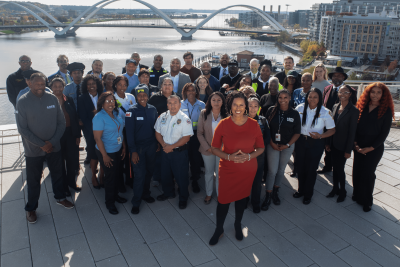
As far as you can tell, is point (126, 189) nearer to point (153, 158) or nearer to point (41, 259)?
point (153, 158)

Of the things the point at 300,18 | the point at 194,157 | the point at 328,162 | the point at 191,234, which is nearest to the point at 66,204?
the point at 191,234

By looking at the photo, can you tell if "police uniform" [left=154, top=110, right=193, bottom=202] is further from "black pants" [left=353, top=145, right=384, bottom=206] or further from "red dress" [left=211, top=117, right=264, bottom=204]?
"black pants" [left=353, top=145, right=384, bottom=206]

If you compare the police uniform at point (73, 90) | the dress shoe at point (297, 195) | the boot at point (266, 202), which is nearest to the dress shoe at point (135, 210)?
the boot at point (266, 202)

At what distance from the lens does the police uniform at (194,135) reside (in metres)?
3.44

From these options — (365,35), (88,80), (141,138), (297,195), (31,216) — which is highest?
(365,35)

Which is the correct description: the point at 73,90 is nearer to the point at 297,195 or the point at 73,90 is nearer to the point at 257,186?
the point at 257,186

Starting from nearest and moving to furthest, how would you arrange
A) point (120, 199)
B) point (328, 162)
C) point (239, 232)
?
point (239, 232) → point (120, 199) → point (328, 162)

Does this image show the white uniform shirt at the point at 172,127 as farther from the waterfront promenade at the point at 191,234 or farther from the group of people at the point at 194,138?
the waterfront promenade at the point at 191,234

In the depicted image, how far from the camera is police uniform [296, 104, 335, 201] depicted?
316cm

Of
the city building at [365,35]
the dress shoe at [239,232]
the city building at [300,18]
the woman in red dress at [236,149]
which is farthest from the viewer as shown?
the city building at [300,18]

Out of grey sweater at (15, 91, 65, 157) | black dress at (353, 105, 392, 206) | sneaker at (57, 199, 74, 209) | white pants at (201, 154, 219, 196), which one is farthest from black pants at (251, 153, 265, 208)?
grey sweater at (15, 91, 65, 157)

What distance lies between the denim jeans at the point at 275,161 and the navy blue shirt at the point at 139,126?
1326 mm

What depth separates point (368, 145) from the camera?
3086 millimetres

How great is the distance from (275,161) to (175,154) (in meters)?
1.12
